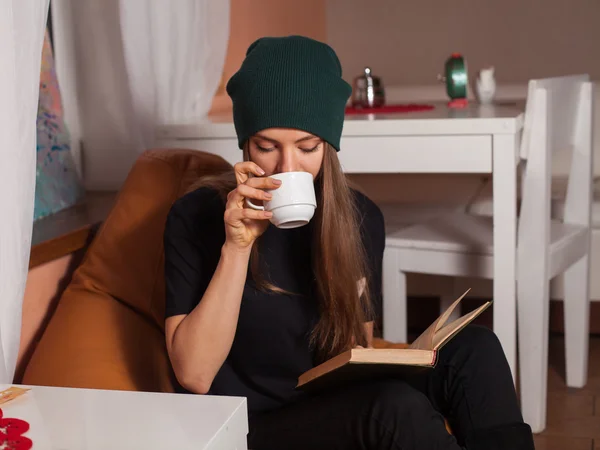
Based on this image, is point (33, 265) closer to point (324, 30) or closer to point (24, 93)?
point (24, 93)

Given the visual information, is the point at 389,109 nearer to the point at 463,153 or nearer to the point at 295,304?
the point at 463,153

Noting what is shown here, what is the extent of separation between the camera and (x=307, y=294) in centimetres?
141

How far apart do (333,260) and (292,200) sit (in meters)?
0.30

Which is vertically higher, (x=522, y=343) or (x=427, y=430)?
(x=427, y=430)

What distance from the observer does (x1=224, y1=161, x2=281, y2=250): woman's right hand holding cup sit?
3.66 feet

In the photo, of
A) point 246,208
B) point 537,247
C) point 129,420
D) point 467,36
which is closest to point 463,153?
point 537,247

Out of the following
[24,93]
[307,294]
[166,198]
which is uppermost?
[24,93]

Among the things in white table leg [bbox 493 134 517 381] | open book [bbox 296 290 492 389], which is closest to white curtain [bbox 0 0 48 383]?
open book [bbox 296 290 492 389]

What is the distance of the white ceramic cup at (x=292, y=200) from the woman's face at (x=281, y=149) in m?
0.13

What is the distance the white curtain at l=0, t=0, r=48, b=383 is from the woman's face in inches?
12.7

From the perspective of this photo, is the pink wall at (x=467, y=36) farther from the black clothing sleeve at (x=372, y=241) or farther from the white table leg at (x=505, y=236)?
the black clothing sleeve at (x=372, y=241)

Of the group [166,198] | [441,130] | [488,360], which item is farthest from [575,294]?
[166,198]

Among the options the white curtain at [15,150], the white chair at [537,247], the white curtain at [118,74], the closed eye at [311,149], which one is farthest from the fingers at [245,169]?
the white chair at [537,247]

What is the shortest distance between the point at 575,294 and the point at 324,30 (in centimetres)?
199
